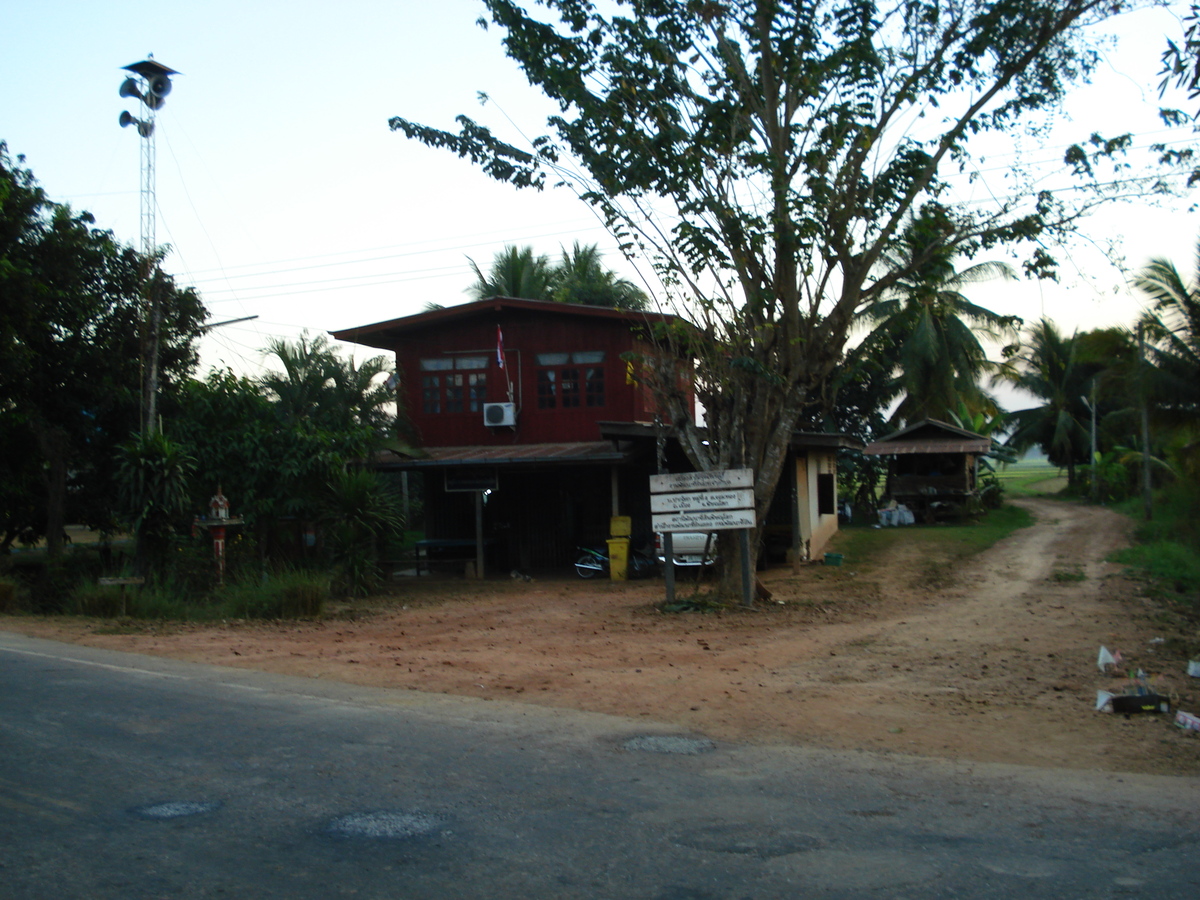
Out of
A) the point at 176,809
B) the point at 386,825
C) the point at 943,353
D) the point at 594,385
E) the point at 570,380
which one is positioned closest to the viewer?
the point at 386,825

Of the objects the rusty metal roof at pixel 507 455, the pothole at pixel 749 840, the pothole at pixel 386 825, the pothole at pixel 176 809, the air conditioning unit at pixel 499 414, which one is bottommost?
the pothole at pixel 749 840

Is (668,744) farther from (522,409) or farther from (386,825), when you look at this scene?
(522,409)

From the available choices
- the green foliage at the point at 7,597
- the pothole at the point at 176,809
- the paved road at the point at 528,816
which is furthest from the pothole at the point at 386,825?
the green foliage at the point at 7,597

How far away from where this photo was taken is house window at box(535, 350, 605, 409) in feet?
80.7

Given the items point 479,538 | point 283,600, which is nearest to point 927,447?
point 479,538

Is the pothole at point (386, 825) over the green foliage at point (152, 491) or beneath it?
beneath

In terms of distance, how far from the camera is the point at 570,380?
81.2 ft

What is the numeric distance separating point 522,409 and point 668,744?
17.9 metres

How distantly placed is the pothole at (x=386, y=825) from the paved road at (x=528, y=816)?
18 millimetres

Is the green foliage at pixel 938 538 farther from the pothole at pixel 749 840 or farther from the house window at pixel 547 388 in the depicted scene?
the pothole at pixel 749 840

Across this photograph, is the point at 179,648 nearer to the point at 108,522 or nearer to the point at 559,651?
the point at 559,651

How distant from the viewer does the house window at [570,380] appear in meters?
24.6

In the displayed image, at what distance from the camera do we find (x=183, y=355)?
2880 centimetres

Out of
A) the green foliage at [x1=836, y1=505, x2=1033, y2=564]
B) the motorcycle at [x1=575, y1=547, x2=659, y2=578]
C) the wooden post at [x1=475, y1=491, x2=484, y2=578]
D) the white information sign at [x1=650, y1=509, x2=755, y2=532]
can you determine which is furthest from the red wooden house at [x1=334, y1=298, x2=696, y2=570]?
the white information sign at [x1=650, y1=509, x2=755, y2=532]
